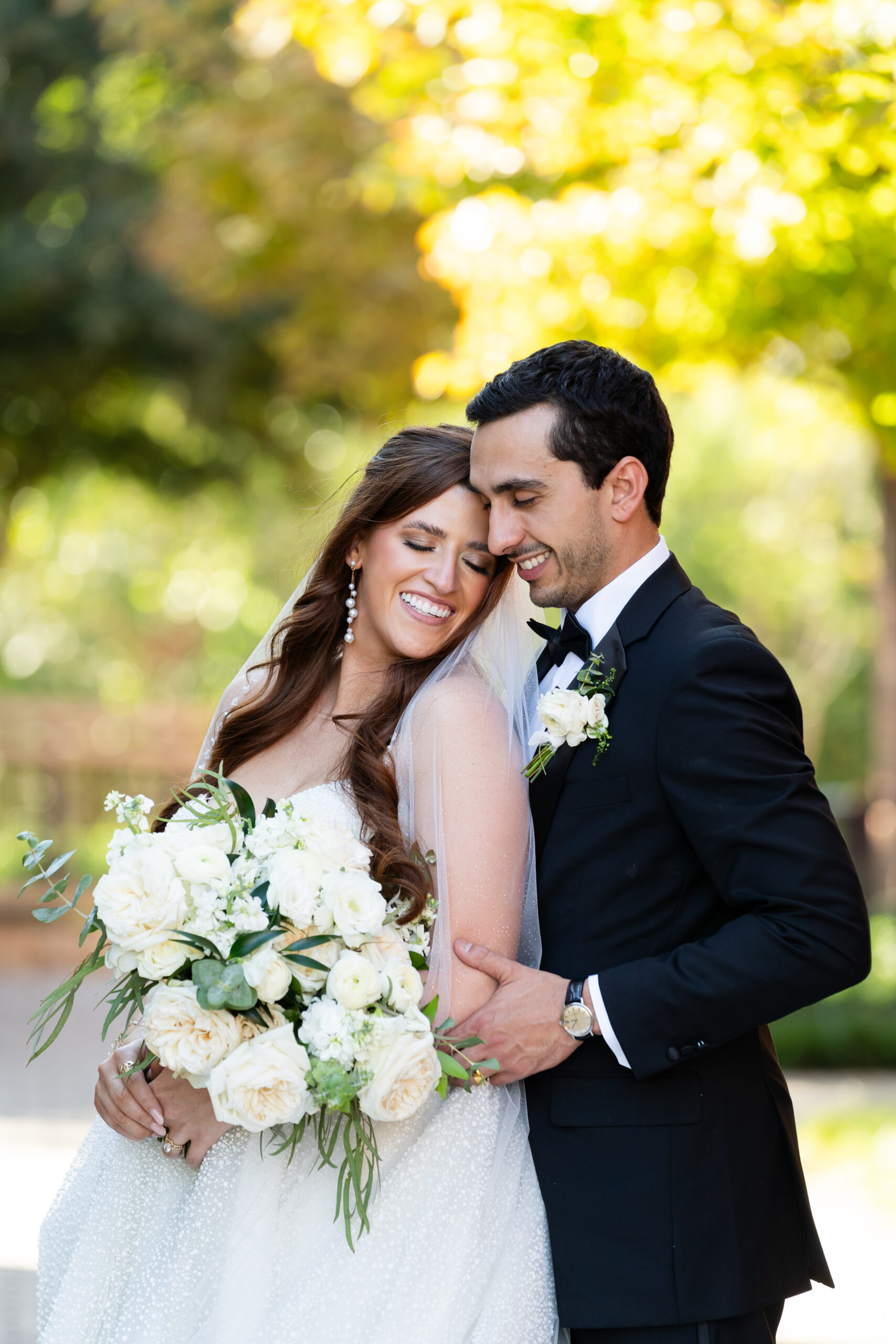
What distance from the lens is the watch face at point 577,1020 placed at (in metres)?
2.54

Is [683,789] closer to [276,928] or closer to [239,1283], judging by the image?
[276,928]

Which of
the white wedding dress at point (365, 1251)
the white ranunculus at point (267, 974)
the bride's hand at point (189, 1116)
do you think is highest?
the white ranunculus at point (267, 974)

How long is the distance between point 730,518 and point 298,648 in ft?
93.9

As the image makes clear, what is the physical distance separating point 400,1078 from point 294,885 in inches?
14.5

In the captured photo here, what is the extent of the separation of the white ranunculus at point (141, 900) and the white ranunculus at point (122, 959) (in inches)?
0.7

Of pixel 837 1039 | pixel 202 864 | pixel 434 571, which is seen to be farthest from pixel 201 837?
pixel 837 1039

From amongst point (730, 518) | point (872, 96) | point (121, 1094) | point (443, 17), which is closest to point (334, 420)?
point (443, 17)

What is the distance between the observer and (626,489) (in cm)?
282

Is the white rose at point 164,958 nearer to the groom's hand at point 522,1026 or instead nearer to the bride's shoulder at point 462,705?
the groom's hand at point 522,1026

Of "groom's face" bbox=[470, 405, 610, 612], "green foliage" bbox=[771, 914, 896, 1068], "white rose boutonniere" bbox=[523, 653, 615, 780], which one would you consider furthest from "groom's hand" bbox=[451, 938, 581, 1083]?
"green foliage" bbox=[771, 914, 896, 1068]

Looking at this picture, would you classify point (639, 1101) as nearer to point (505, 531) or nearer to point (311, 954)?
point (311, 954)

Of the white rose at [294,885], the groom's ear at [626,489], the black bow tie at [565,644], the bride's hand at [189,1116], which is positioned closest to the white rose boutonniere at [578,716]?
the black bow tie at [565,644]

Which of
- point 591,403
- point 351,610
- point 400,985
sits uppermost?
point 591,403

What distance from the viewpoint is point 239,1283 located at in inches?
104
